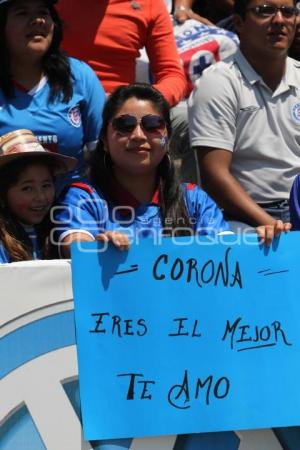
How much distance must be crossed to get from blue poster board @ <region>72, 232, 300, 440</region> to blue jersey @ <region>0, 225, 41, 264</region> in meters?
0.42

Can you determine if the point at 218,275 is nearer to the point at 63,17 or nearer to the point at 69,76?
the point at 69,76

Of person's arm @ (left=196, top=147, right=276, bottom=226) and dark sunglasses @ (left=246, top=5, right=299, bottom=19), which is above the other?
dark sunglasses @ (left=246, top=5, right=299, bottom=19)

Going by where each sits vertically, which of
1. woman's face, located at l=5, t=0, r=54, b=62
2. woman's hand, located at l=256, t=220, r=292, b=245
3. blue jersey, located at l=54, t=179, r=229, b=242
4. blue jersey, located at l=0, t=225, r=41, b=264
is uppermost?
woman's face, located at l=5, t=0, r=54, b=62

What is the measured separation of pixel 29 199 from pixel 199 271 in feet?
2.66

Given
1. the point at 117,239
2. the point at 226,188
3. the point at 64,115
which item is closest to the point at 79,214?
the point at 117,239

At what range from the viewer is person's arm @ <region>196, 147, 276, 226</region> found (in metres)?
4.72

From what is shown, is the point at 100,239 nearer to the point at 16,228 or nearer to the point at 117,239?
the point at 117,239

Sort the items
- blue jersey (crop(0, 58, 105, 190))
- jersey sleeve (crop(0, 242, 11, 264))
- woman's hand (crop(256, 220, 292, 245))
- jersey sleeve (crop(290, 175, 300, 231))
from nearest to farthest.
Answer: woman's hand (crop(256, 220, 292, 245)), jersey sleeve (crop(0, 242, 11, 264)), jersey sleeve (crop(290, 175, 300, 231)), blue jersey (crop(0, 58, 105, 190))

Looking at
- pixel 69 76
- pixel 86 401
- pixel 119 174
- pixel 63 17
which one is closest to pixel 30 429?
pixel 86 401

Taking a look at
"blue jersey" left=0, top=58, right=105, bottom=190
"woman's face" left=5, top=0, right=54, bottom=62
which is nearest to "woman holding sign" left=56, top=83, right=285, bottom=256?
"blue jersey" left=0, top=58, right=105, bottom=190

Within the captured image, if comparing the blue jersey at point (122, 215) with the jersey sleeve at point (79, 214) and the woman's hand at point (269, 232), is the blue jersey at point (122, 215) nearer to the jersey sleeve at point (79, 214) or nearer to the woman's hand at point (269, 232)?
the jersey sleeve at point (79, 214)

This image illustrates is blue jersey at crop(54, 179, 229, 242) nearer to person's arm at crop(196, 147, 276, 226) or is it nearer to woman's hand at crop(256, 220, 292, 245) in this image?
woman's hand at crop(256, 220, 292, 245)

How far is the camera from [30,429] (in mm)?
3322

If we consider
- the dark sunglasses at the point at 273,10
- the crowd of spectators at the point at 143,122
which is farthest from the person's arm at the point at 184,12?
the dark sunglasses at the point at 273,10
